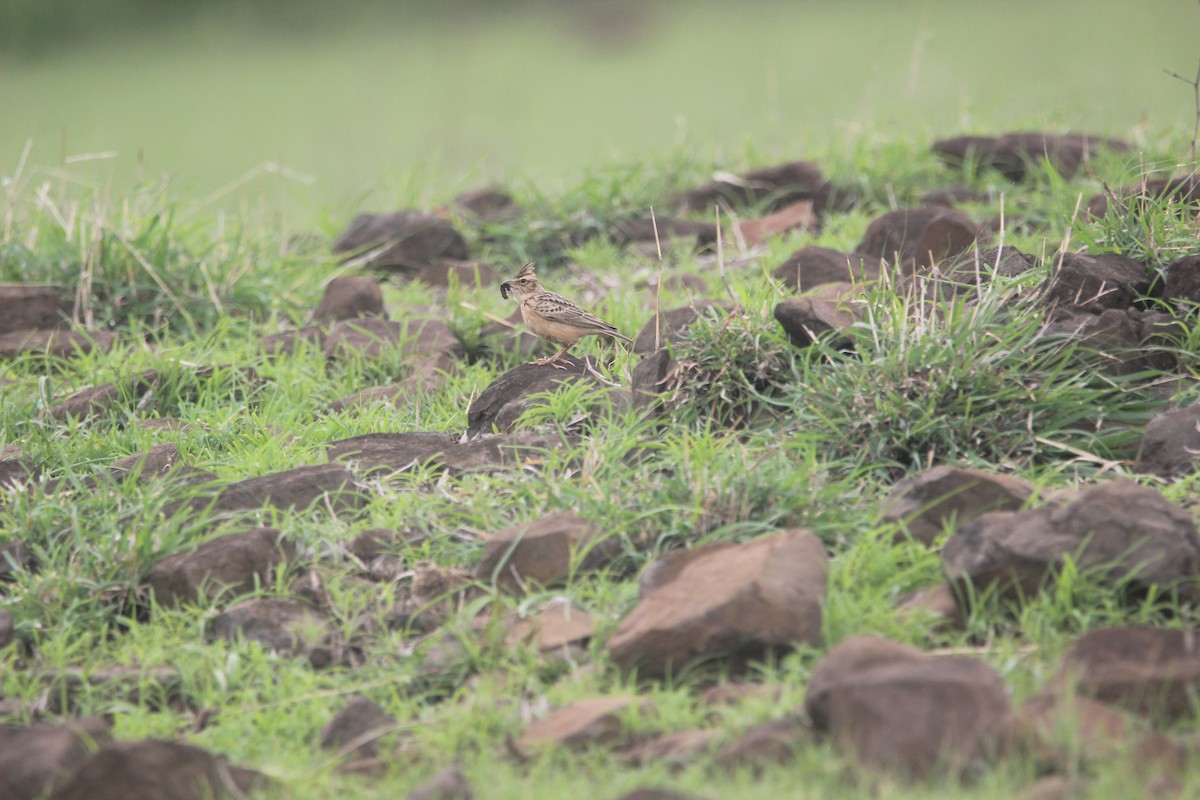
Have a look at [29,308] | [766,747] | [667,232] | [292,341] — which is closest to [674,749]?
[766,747]

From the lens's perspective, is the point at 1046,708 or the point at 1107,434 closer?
the point at 1046,708

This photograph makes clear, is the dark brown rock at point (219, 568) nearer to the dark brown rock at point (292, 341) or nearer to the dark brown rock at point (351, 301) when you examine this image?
the dark brown rock at point (292, 341)

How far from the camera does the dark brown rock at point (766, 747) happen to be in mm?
2674

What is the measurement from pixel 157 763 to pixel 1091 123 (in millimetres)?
6992

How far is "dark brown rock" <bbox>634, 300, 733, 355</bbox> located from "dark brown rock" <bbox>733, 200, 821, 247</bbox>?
153 centimetres

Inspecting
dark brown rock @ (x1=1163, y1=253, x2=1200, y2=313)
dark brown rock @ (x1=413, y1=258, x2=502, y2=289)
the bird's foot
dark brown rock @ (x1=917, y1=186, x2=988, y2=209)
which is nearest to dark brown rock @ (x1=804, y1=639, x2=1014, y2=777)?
dark brown rock @ (x1=1163, y1=253, x2=1200, y2=313)

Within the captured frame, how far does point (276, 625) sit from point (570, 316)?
5.62 feet

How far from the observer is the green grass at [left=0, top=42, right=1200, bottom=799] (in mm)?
2947

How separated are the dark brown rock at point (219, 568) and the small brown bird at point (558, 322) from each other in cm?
134

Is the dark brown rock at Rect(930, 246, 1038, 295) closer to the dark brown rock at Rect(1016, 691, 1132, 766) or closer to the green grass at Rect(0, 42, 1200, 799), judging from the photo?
the green grass at Rect(0, 42, 1200, 799)

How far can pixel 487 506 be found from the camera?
374 cm

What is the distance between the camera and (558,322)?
4.74m

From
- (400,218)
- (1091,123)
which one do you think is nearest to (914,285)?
(400,218)

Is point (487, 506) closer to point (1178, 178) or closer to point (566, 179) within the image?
point (1178, 178)
